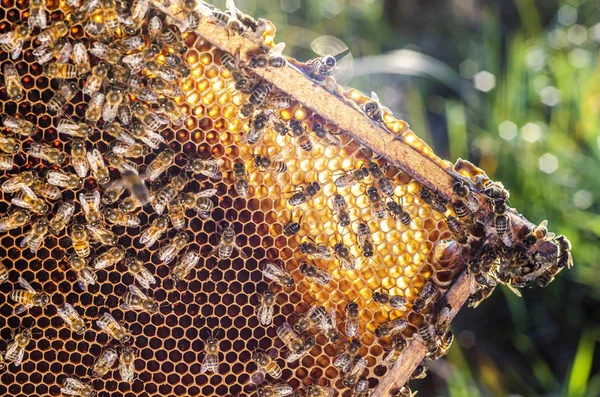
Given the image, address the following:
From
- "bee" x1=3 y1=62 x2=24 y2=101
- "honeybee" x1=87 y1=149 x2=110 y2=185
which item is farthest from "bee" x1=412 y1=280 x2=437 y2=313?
"bee" x1=3 y1=62 x2=24 y2=101

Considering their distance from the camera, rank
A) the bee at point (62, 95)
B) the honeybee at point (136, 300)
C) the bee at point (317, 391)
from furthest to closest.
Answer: the bee at point (317, 391) < the honeybee at point (136, 300) < the bee at point (62, 95)

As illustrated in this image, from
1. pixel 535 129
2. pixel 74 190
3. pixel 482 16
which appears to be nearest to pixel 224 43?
pixel 74 190

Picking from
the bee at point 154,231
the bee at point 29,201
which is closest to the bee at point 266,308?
the bee at point 154,231

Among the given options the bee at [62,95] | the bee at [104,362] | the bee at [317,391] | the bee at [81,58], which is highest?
the bee at [81,58]

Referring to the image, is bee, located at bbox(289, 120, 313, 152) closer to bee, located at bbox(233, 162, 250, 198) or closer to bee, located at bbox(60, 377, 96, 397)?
bee, located at bbox(233, 162, 250, 198)

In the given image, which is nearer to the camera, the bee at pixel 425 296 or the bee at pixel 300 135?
the bee at pixel 300 135

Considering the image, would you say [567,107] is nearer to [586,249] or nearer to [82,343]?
[586,249]

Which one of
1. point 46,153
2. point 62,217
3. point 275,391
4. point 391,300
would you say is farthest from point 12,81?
point 391,300

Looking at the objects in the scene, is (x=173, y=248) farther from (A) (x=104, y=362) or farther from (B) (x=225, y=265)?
(A) (x=104, y=362)

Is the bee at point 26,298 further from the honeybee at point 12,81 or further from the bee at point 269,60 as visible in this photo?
the bee at point 269,60
